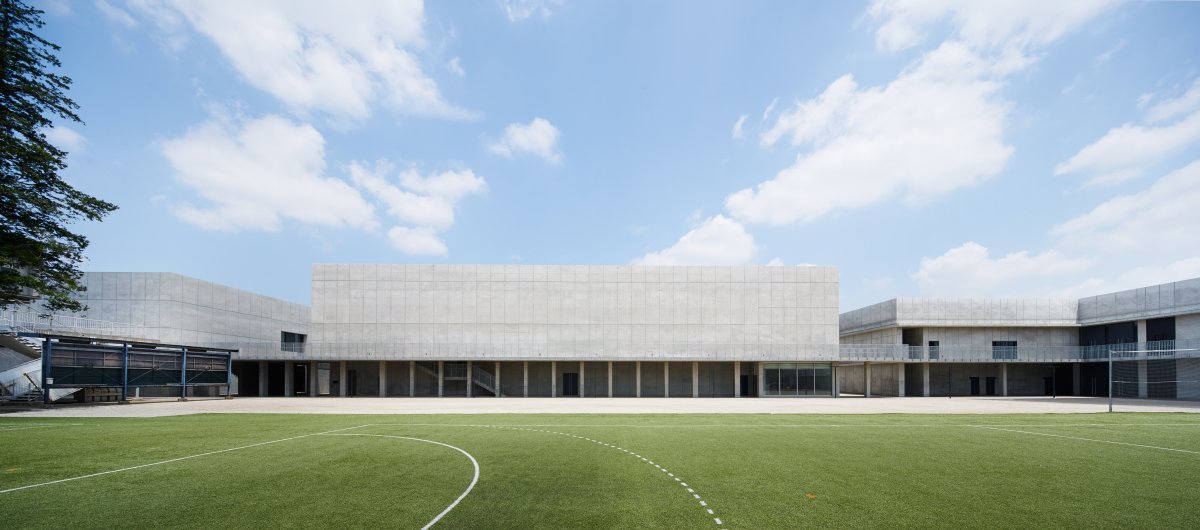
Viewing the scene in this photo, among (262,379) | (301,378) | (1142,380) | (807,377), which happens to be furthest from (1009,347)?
(301,378)

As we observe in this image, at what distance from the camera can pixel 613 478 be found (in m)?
13.4

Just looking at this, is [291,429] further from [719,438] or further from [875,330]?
[875,330]

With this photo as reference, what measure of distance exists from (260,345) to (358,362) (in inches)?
345

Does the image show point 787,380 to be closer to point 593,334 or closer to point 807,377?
point 807,377

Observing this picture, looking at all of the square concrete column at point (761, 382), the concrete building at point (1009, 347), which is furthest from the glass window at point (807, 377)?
the square concrete column at point (761, 382)

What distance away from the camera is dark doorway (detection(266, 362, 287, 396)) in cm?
6291

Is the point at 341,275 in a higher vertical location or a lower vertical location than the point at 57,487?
higher

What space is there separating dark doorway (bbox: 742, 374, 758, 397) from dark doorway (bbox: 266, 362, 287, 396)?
46334 mm

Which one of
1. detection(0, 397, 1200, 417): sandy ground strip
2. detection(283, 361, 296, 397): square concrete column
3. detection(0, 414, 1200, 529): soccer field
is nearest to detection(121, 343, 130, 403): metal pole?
detection(0, 397, 1200, 417): sandy ground strip

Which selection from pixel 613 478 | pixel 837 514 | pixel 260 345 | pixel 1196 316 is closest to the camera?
pixel 837 514

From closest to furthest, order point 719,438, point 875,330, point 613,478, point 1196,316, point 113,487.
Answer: point 113,487 < point 613,478 < point 719,438 < point 1196,316 < point 875,330

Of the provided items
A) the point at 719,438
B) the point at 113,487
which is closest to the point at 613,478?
the point at 719,438

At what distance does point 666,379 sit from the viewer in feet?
197

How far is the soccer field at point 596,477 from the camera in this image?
1011cm
